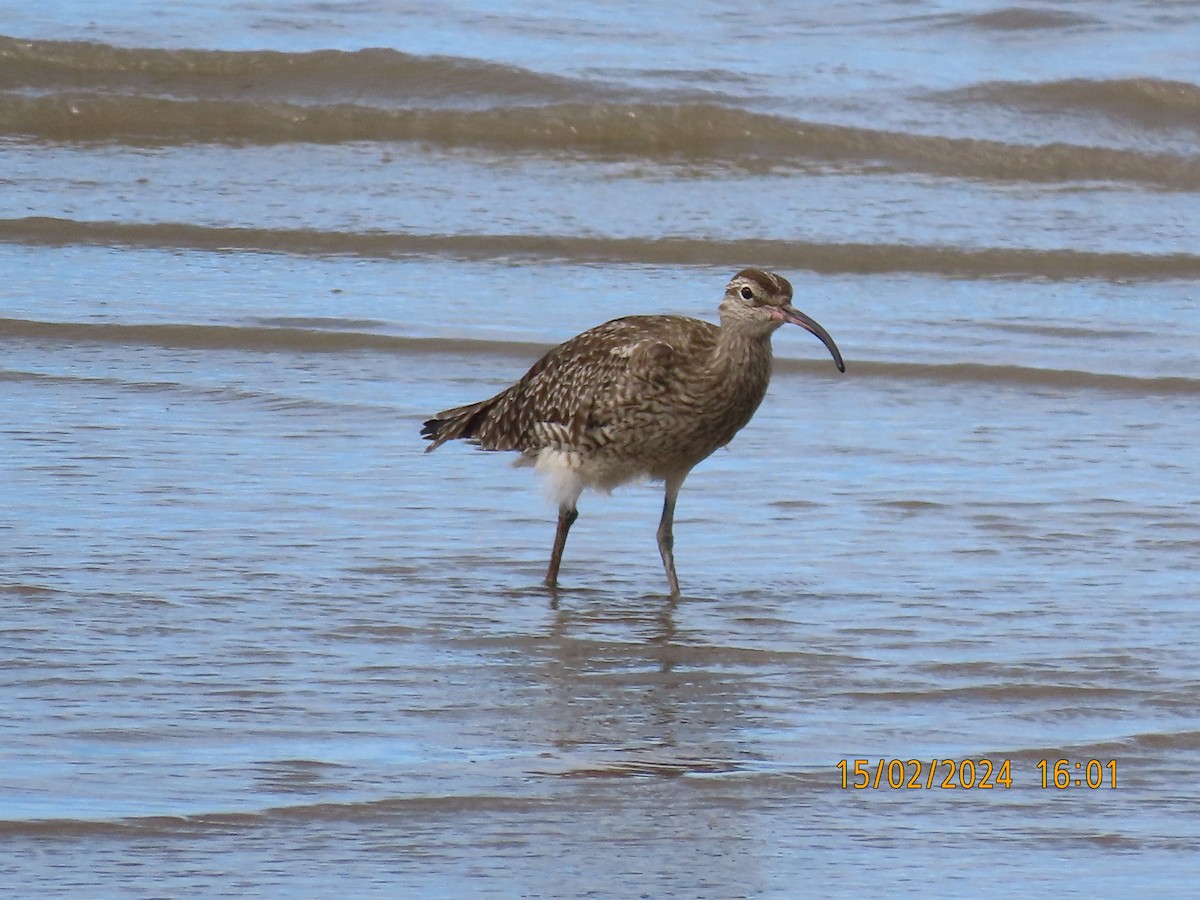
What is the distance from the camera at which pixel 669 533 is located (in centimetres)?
698

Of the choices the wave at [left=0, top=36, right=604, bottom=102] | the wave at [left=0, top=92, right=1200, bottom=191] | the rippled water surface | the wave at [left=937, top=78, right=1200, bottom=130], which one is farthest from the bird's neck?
the wave at [left=937, top=78, right=1200, bottom=130]

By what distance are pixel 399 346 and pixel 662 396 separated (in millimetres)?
3056

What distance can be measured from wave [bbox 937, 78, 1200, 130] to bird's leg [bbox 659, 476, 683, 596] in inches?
330

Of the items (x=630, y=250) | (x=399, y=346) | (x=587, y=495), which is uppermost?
(x=630, y=250)

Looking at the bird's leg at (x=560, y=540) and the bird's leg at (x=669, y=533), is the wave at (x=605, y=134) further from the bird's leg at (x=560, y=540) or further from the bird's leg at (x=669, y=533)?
the bird's leg at (x=560, y=540)

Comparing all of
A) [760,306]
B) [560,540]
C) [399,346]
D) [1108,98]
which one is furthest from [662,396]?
[1108,98]

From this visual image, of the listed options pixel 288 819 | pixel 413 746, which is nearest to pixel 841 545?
pixel 413 746

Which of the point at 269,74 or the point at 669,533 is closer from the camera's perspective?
the point at 669,533

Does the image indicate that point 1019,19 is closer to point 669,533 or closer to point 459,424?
point 459,424

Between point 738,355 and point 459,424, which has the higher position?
point 738,355

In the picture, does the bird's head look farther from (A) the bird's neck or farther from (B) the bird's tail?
(B) the bird's tail

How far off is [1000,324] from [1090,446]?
7.11 ft

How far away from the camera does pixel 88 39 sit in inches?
614

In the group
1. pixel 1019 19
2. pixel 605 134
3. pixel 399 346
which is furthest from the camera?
pixel 1019 19
